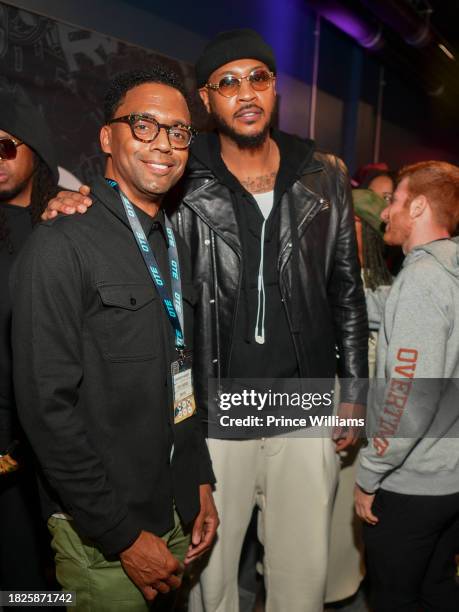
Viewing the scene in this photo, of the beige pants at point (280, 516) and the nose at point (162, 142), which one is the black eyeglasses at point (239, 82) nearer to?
the nose at point (162, 142)

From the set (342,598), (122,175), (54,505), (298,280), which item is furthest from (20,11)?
(342,598)

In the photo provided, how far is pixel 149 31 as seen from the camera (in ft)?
11.4

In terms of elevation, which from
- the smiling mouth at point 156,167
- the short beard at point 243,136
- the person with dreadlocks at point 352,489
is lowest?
the person with dreadlocks at point 352,489

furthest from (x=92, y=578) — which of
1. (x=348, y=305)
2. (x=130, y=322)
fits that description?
(x=348, y=305)

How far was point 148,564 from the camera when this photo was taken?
1414mm

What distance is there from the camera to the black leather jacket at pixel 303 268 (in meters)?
2.08

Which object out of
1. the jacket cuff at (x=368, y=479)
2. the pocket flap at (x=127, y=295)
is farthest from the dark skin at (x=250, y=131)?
the pocket flap at (x=127, y=295)

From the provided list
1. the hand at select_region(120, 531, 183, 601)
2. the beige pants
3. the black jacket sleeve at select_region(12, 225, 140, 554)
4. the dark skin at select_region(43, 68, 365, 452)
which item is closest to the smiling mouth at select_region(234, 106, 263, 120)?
the dark skin at select_region(43, 68, 365, 452)

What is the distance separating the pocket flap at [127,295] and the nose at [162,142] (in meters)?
0.43

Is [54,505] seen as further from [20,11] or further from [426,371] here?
[20,11]

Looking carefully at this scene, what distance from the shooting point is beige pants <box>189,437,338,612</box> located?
6.89 ft

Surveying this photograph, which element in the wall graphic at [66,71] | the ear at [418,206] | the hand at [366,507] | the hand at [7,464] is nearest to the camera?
the hand at [7,464]

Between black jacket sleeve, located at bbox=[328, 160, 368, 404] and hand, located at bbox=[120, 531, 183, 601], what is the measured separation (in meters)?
1.09

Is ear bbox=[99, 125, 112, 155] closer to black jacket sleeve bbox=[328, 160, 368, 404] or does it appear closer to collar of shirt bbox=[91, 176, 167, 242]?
collar of shirt bbox=[91, 176, 167, 242]
